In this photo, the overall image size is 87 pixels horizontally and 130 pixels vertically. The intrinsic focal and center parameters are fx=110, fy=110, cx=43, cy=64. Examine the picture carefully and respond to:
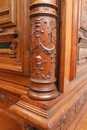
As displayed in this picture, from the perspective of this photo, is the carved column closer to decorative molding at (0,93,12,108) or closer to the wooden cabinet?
the wooden cabinet

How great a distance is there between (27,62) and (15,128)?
0.39 meters

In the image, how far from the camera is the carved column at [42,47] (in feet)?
1.45

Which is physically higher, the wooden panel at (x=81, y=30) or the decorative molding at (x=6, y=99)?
the wooden panel at (x=81, y=30)

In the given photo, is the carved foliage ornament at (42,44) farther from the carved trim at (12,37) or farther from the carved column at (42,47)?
the carved trim at (12,37)

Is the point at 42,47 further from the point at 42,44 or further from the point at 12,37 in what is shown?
the point at 12,37

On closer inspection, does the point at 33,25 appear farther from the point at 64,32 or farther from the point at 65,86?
the point at 65,86

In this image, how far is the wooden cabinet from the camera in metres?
0.45

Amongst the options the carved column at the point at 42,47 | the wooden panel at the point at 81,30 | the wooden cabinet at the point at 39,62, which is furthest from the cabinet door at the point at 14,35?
the wooden panel at the point at 81,30

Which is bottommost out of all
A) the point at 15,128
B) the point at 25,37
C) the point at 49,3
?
the point at 15,128

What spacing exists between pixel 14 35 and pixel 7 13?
0.49 ft

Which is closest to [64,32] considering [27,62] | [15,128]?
[27,62]

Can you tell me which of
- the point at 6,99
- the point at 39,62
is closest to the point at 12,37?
the point at 39,62

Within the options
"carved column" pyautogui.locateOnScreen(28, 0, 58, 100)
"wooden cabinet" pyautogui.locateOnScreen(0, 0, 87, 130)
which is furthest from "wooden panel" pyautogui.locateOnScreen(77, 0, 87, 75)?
"carved column" pyautogui.locateOnScreen(28, 0, 58, 100)

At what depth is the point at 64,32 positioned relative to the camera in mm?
525
